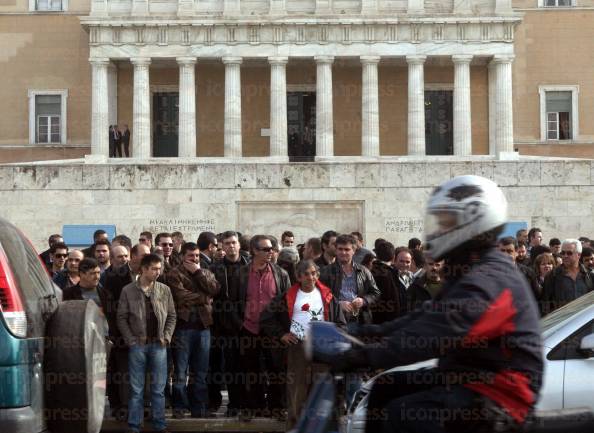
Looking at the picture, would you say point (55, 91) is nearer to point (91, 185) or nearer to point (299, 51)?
point (299, 51)

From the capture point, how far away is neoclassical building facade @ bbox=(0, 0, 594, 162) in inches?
1859

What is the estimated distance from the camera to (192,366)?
12.0m

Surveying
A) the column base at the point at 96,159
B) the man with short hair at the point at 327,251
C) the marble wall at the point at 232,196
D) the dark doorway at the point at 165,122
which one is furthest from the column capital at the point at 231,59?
the man with short hair at the point at 327,251

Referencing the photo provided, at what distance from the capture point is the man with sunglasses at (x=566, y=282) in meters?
12.8

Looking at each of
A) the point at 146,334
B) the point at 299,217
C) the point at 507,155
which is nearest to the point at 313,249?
the point at 146,334

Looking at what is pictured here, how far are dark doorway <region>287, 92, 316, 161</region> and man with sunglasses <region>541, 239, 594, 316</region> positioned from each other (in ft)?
126

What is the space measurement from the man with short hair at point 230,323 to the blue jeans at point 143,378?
967 mm

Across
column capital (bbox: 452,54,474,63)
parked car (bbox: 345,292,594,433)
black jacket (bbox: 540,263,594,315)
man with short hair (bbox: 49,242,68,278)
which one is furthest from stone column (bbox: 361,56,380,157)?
parked car (bbox: 345,292,594,433)

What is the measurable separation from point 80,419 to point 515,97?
4772 cm

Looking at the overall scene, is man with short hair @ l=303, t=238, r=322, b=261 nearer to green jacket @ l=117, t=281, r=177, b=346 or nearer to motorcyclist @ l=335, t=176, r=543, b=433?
green jacket @ l=117, t=281, r=177, b=346

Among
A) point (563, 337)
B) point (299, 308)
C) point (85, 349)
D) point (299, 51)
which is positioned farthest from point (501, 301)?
point (299, 51)

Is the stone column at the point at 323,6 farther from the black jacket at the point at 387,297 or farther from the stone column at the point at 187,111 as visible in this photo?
the black jacket at the point at 387,297

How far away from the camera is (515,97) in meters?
51.8

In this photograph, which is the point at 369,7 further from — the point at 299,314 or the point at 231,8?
the point at 299,314
